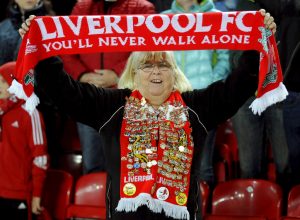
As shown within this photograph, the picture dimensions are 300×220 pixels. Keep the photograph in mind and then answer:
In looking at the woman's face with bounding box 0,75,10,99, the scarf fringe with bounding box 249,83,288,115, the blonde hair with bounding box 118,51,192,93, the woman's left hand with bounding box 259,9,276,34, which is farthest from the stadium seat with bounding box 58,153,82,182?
the woman's left hand with bounding box 259,9,276,34

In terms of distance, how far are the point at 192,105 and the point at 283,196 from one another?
105cm

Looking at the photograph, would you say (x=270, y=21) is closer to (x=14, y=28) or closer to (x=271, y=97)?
(x=271, y=97)

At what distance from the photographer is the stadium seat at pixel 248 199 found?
12.4ft

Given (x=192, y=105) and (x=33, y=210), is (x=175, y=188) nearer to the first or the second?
(x=192, y=105)

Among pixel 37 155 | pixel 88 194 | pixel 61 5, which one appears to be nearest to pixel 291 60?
pixel 88 194

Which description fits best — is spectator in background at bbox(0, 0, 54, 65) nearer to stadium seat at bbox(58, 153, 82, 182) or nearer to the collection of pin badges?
stadium seat at bbox(58, 153, 82, 182)

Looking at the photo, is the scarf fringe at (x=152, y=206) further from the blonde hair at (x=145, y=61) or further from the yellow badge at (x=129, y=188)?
the blonde hair at (x=145, y=61)

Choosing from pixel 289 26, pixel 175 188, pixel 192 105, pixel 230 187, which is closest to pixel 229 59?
pixel 289 26

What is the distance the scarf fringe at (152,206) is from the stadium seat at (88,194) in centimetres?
95

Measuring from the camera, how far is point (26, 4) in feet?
14.5

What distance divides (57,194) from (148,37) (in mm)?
1598

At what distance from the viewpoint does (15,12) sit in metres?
4.53

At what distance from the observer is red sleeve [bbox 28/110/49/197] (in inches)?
161

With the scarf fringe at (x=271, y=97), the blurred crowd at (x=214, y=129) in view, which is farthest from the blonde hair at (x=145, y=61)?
the blurred crowd at (x=214, y=129)
